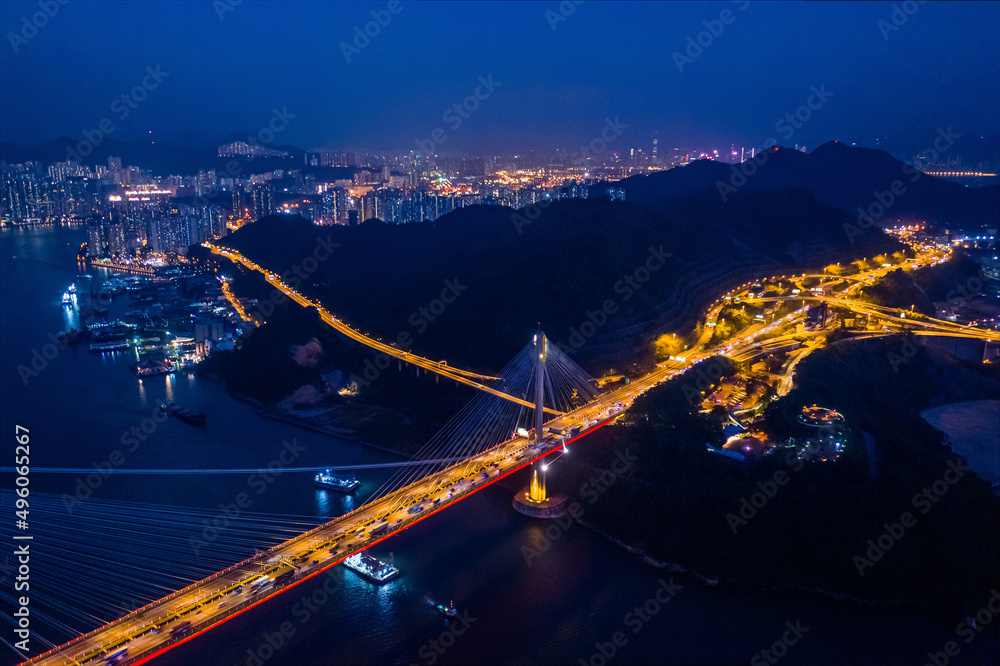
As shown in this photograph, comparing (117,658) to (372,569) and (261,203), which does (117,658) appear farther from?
(261,203)

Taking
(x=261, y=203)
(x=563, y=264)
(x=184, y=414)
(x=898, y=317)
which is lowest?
(x=184, y=414)

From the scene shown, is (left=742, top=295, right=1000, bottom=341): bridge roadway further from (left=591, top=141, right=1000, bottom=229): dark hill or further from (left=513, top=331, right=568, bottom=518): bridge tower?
(left=591, top=141, right=1000, bottom=229): dark hill

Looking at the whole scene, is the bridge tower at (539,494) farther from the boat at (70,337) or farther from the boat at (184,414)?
the boat at (70,337)

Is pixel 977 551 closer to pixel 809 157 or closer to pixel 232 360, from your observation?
pixel 232 360

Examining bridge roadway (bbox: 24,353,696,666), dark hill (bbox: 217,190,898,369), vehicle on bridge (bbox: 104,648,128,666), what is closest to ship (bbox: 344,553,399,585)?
bridge roadway (bbox: 24,353,696,666)

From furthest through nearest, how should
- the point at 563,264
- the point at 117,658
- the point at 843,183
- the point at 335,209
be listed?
the point at 335,209 < the point at 843,183 < the point at 563,264 < the point at 117,658

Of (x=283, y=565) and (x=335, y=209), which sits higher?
(x=335, y=209)

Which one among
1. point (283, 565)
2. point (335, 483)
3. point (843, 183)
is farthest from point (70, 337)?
point (843, 183)
